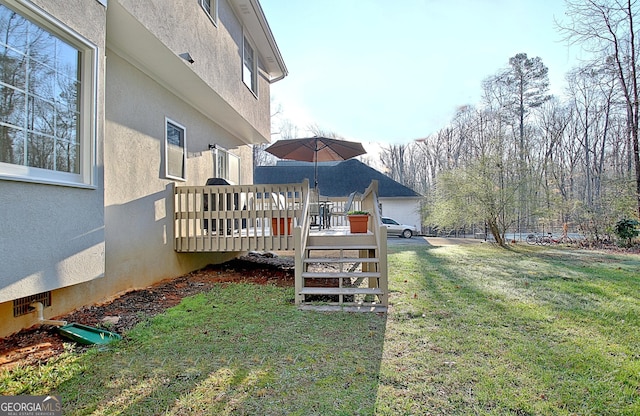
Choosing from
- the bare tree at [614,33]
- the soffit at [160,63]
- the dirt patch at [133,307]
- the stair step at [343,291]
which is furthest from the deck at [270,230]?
the bare tree at [614,33]

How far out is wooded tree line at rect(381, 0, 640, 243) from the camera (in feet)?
44.8

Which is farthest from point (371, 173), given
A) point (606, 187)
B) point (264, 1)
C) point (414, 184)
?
point (264, 1)

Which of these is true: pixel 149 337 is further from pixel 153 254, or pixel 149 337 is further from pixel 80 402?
pixel 153 254

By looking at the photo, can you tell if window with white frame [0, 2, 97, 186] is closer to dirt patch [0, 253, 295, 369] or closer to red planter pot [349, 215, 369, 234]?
dirt patch [0, 253, 295, 369]

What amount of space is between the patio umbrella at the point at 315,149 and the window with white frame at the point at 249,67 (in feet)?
7.24

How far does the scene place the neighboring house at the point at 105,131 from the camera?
2.86m

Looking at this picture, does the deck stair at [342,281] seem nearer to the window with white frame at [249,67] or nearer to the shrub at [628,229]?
the window with white frame at [249,67]

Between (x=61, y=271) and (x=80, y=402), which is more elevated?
(x=61, y=271)

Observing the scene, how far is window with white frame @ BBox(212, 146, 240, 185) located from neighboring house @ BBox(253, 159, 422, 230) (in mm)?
13739

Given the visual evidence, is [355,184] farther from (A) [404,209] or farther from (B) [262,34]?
(B) [262,34]

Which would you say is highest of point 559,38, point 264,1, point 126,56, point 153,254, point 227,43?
point 559,38

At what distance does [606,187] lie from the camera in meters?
15.2

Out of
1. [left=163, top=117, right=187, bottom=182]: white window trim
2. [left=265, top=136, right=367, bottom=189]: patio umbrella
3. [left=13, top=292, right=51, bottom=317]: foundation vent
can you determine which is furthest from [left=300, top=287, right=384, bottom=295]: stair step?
[left=265, top=136, right=367, bottom=189]: patio umbrella

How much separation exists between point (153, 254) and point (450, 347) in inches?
194
